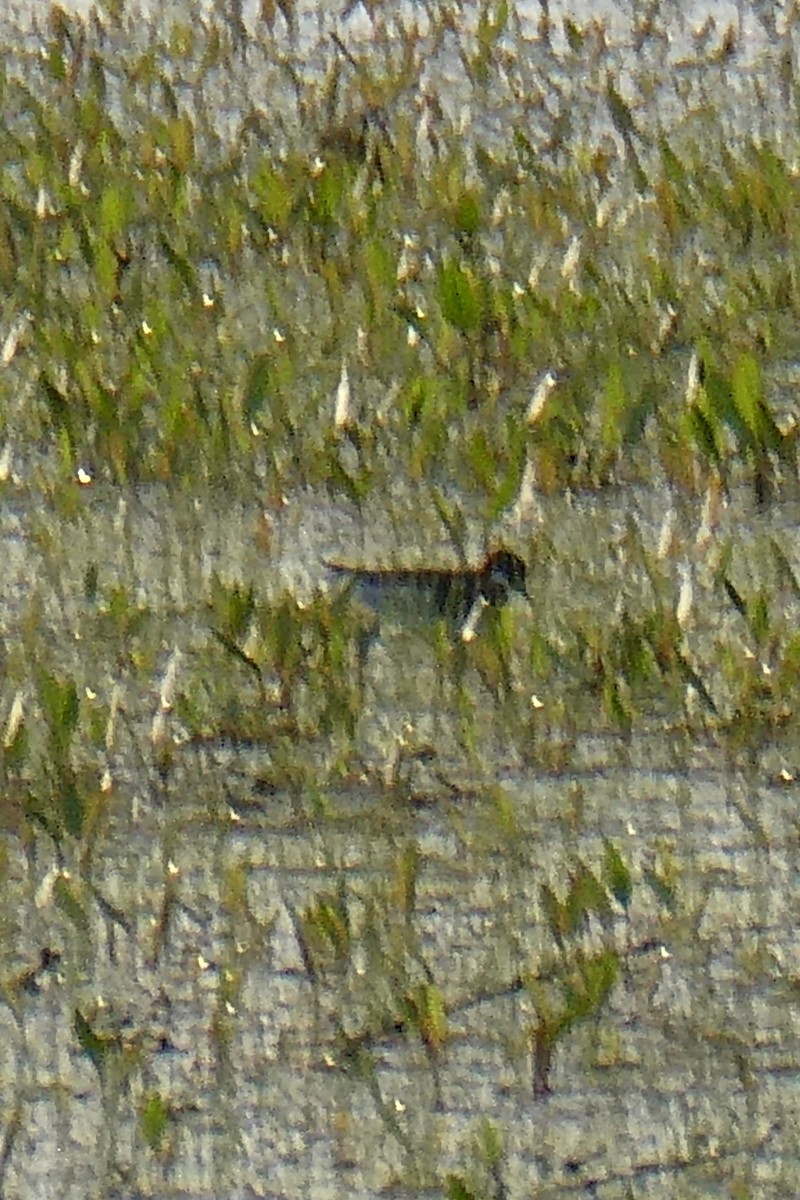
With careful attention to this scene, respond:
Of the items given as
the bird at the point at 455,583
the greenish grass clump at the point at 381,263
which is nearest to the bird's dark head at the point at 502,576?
the bird at the point at 455,583

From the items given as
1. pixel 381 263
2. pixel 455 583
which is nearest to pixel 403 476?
pixel 455 583

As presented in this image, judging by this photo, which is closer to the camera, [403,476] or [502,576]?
[502,576]

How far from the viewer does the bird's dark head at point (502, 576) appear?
304 cm

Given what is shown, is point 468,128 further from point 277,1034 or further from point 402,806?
point 277,1034

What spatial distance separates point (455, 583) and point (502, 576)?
70 mm

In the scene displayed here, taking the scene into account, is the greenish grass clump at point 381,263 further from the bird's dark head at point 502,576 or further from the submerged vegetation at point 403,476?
the bird's dark head at point 502,576

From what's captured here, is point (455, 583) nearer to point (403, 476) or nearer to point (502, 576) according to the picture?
point (502, 576)

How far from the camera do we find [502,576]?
10.1 ft

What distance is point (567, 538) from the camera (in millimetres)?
3170

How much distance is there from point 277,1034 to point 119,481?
1.24 meters

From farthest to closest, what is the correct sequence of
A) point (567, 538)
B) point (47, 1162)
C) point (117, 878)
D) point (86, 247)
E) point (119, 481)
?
point (86, 247)
point (119, 481)
point (567, 538)
point (117, 878)
point (47, 1162)

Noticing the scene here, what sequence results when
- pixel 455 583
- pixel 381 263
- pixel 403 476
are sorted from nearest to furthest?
pixel 455 583 → pixel 403 476 → pixel 381 263

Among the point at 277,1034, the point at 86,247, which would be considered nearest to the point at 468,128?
the point at 86,247

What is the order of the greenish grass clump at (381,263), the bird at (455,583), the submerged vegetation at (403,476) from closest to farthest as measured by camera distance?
the submerged vegetation at (403,476) → the bird at (455,583) → the greenish grass clump at (381,263)
